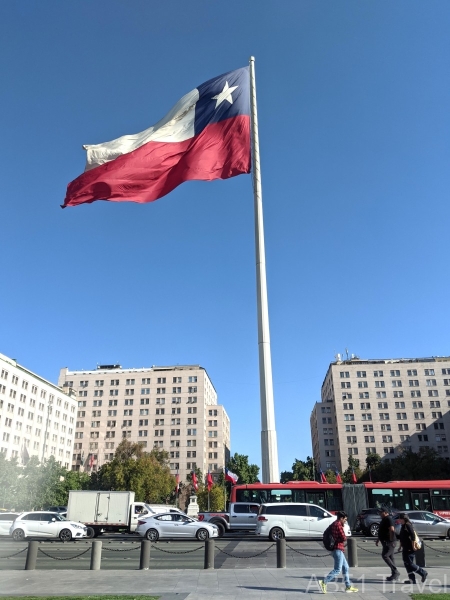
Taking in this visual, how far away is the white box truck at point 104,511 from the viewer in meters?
35.5

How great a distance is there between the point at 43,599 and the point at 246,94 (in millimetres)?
22452

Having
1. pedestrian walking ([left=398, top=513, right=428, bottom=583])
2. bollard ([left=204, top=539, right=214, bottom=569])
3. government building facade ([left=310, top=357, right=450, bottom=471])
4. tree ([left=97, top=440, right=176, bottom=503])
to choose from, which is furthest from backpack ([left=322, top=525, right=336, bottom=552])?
government building facade ([left=310, top=357, right=450, bottom=471])

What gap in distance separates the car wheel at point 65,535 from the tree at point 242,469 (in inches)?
3684

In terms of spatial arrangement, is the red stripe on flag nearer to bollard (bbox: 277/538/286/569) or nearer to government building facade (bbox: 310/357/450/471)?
bollard (bbox: 277/538/286/569)

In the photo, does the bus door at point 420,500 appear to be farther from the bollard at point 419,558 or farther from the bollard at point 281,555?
the bollard at point 419,558

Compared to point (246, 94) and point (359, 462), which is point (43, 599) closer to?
point (246, 94)

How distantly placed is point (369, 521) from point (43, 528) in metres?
21.8

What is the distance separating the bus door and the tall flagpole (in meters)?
21.0

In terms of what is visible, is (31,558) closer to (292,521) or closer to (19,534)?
(19,534)

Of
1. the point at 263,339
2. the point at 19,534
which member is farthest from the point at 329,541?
the point at 19,534

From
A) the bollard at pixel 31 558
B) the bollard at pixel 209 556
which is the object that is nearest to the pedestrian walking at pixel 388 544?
the bollard at pixel 209 556

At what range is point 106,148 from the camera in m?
23.2

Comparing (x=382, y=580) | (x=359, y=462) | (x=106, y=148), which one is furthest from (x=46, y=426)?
(x=382, y=580)

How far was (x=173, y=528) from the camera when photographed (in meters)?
29.8
